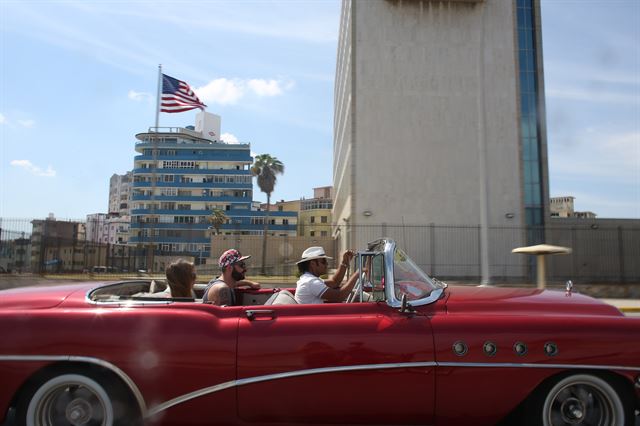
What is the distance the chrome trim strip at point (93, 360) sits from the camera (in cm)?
309

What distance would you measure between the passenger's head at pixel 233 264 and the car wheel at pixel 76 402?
1.35 meters

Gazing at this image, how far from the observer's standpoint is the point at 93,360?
3115 mm

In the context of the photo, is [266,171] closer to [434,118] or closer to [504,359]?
[434,118]

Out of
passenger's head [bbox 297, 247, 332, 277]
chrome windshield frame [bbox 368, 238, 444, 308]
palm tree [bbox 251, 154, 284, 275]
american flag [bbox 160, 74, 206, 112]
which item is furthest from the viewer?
palm tree [bbox 251, 154, 284, 275]

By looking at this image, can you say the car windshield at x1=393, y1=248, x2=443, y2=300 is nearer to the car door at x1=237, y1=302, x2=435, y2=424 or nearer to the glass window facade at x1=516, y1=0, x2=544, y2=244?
the car door at x1=237, y1=302, x2=435, y2=424

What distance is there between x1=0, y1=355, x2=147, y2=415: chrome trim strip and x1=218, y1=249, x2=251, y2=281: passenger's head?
1.33 m

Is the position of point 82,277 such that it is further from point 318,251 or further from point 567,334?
point 567,334

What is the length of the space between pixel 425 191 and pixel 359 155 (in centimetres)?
393

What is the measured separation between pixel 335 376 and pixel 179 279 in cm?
163

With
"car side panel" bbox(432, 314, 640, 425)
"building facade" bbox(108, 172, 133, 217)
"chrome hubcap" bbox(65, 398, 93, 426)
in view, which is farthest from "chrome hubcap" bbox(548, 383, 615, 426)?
"building facade" bbox(108, 172, 133, 217)

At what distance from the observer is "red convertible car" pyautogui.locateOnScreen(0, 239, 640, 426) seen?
307 cm

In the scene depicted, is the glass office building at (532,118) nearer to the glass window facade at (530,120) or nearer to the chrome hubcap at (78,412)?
the glass window facade at (530,120)

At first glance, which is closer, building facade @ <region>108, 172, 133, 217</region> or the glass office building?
the glass office building

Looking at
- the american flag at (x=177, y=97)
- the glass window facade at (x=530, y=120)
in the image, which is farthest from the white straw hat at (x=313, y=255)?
the glass window facade at (x=530, y=120)
